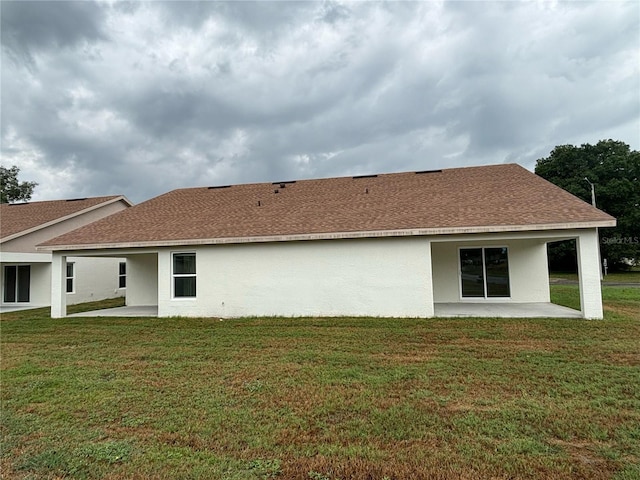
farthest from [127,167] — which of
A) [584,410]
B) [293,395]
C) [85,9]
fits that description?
[584,410]

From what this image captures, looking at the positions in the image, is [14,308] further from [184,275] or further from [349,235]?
[349,235]

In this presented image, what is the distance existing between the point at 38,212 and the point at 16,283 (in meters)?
3.91

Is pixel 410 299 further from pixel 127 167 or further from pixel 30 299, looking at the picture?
pixel 127 167

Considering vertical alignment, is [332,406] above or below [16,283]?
below

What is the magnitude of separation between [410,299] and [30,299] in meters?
17.6

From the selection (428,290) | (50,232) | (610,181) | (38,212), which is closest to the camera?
(428,290)

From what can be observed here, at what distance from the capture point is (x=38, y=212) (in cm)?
1897

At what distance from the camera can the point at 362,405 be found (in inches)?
178

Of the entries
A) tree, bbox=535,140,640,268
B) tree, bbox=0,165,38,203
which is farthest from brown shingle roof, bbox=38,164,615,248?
tree, bbox=0,165,38,203

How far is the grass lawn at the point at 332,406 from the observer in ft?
10.6

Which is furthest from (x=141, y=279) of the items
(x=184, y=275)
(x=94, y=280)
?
(x=94, y=280)

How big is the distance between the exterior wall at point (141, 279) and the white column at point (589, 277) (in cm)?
1506

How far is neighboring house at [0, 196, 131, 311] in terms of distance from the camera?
1622 cm

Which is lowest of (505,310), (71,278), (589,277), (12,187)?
(505,310)
